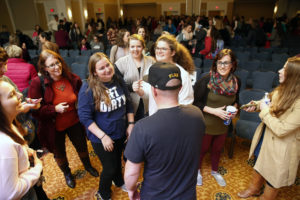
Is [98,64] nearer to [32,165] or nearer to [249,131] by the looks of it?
[32,165]

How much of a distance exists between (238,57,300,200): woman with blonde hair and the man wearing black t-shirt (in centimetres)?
91

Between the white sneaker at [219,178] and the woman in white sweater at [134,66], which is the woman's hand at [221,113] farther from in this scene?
the white sneaker at [219,178]

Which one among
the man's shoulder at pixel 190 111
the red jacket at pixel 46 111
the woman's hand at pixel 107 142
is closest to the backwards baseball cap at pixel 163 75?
the man's shoulder at pixel 190 111

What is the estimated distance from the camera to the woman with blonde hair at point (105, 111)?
170 centimetres

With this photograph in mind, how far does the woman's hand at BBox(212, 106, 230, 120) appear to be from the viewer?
1964 mm

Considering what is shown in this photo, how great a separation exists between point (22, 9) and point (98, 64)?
527 inches

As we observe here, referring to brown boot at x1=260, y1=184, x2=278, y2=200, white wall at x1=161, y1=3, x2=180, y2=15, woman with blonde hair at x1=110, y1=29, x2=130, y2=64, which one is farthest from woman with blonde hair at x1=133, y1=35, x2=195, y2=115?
white wall at x1=161, y1=3, x2=180, y2=15

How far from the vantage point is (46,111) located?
1918 mm

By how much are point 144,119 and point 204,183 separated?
6.30 feet

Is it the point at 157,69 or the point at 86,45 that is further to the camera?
the point at 86,45

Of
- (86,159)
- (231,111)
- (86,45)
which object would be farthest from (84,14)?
(231,111)

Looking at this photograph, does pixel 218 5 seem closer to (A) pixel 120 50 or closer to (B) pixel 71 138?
(A) pixel 120 50

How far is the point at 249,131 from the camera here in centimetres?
272

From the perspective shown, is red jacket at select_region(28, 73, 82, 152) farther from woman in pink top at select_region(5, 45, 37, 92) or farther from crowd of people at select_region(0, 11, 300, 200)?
woman in pink top at select_region(5, 45, 37, 92)
